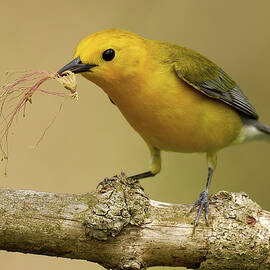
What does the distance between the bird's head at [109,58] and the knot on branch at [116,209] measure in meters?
1.03

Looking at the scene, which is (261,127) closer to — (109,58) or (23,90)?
(109,58)

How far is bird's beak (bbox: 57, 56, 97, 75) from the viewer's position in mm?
4555

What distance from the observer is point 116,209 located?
3.88m

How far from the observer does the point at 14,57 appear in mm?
6852

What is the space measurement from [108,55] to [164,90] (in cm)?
67

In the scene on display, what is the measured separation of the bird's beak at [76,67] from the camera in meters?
4.55

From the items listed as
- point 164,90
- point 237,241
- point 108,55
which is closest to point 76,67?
point 108,55

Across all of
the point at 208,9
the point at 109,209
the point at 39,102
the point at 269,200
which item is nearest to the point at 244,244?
the point at 109,209

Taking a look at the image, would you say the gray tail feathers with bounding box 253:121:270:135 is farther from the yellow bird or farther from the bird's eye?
the bird's eye

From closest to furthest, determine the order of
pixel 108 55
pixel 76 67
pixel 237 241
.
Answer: pixel 237 241 → pixel 76 67 → pixel 108 55

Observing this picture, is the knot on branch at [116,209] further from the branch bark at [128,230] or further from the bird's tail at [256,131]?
the bird's tail at [256,131]

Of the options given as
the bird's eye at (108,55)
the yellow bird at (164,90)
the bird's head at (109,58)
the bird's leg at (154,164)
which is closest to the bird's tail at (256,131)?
the yellow bird at (164,90)

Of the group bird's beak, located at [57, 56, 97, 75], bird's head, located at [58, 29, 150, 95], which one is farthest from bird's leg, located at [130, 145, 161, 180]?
bird's beak, located at [57, 56, 97, 75]

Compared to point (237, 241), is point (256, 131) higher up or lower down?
higher up
